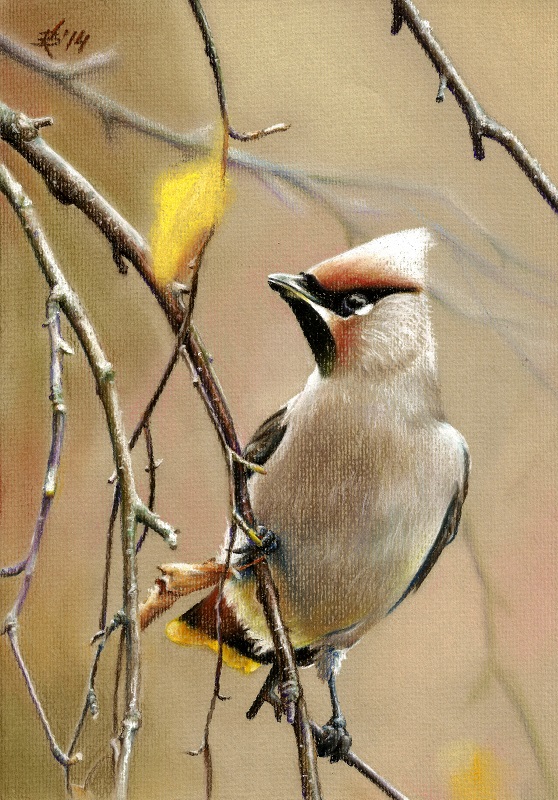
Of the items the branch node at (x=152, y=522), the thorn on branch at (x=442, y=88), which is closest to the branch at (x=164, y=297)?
the branch node at (x=152, y=522)

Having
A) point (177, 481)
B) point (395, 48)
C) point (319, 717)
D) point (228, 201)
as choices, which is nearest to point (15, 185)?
point (228, 201)

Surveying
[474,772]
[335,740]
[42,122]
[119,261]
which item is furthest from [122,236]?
[474,772]

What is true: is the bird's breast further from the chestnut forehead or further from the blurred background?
the chestnut forehead

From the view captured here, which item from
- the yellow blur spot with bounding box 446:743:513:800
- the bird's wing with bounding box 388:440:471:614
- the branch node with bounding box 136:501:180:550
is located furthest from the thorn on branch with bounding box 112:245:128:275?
the yellow blur spot with bounding box 446:743:513:800

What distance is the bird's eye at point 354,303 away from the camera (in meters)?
1.09

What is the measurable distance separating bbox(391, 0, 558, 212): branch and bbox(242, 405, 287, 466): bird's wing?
440 mm

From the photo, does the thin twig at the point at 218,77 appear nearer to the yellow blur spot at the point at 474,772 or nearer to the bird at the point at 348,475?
the bird at the point at 348,475

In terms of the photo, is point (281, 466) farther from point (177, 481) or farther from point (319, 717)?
point (319, 717)

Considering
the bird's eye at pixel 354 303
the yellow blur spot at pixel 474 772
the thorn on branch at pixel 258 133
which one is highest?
the thorn on branch at pixel 258 133

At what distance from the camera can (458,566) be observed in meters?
1.11

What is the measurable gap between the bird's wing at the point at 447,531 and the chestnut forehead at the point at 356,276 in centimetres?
23

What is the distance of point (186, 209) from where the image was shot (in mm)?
1086

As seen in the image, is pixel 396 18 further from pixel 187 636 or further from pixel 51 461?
pixel 187 636
